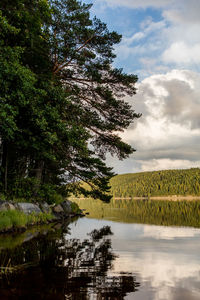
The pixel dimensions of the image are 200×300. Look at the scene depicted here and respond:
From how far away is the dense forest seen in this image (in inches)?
505

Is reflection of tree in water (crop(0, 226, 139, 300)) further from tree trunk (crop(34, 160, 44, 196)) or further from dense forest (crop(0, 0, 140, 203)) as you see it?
tree trunk (crop(34, 160, 44, 196))

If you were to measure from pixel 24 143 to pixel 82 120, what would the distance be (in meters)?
6.26

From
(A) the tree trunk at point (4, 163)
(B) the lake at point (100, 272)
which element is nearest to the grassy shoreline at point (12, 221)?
(B) the lake at point (100, 272)

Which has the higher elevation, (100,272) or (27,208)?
(27,208)

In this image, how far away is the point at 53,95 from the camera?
1557 centimetres

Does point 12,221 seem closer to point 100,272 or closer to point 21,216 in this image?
point 21,216

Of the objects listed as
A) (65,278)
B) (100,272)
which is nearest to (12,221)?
(100,272)

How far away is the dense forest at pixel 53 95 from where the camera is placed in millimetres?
12828

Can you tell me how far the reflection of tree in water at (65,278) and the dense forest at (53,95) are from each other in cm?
686

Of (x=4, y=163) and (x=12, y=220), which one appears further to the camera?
(x=4, y=163)

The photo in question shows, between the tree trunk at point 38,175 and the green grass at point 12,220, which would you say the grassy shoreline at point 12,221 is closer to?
the green grass at point 12,220

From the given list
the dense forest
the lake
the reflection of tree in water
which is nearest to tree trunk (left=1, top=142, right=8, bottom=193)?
the dense forest

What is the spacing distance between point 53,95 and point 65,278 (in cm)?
1235

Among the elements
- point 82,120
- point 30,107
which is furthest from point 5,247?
point 82,120
